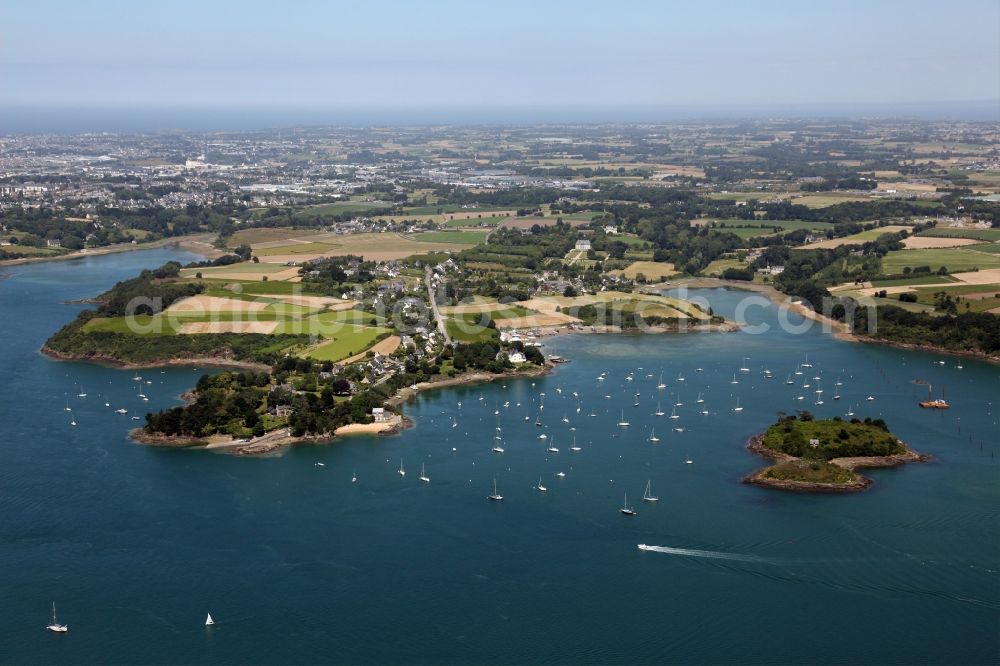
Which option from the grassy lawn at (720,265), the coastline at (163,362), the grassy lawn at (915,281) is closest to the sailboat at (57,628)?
the coastline at (163,362)

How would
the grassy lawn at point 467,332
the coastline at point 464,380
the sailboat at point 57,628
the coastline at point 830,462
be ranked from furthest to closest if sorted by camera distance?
the grassy lawn at point 467,332 < the coastline at point 464,380 < the coastline at point 830,462 < the sailboat at point 57,628

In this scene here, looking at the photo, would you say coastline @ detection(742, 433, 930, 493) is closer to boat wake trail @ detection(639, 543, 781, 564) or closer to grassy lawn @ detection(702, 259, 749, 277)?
boat wake trail @ detection(639, 543, 781, 564)

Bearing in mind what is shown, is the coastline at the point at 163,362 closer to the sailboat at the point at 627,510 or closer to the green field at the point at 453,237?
the sailboat at the point at 627,510

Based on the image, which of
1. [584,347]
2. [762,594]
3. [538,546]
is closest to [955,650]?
[762,594]

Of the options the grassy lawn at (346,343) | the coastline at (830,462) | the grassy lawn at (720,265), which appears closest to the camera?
the coastline at (830,462)

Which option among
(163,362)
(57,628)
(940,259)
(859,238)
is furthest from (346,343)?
(859,238)

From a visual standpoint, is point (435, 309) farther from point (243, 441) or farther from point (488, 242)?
point (488, 242)
